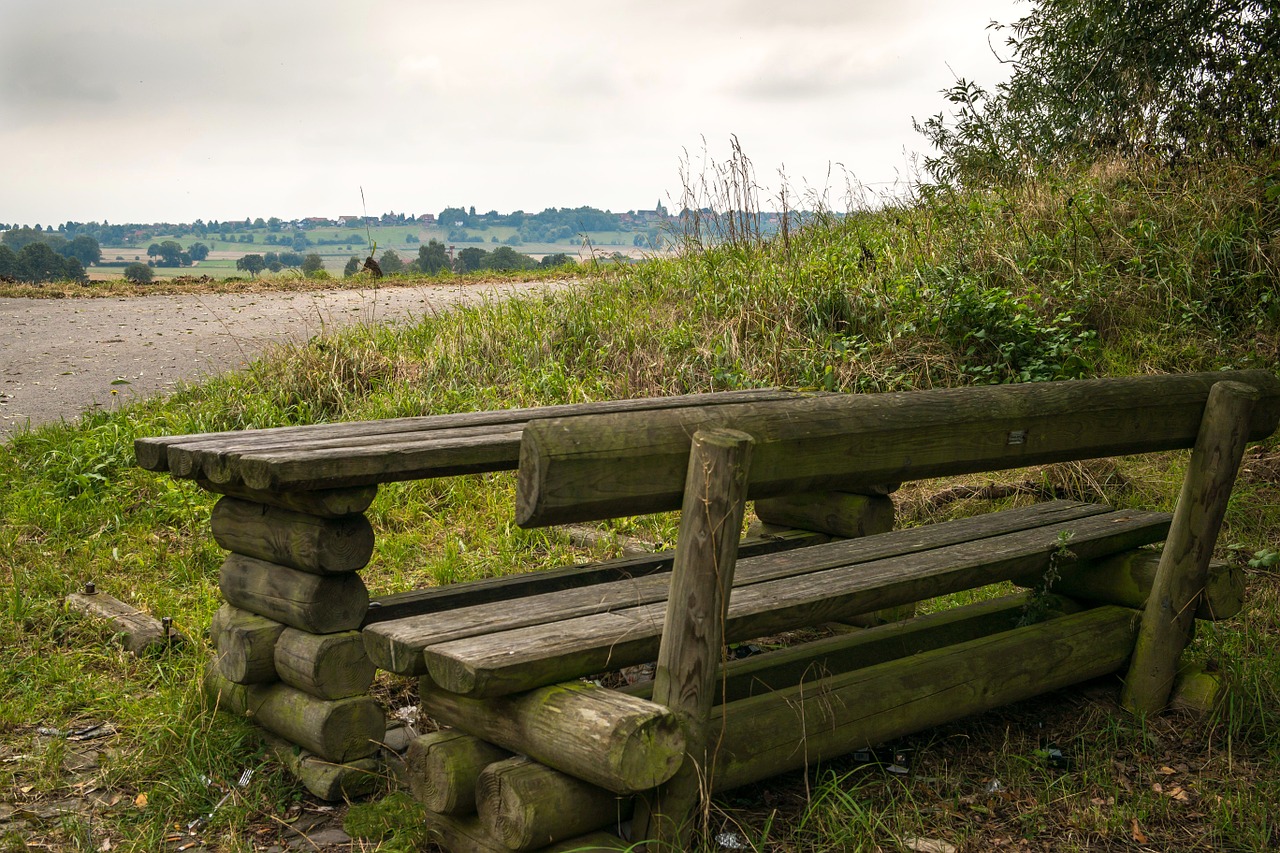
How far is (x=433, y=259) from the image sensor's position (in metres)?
16.4

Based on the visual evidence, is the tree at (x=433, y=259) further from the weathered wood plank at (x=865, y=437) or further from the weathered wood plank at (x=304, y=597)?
the weathered wood plank at (x=865, y=437)

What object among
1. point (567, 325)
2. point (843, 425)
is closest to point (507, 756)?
point (843, 425)

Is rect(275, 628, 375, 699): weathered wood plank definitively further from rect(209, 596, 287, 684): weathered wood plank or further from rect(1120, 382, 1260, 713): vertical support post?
rect(1120, 382, 1260, 713): vertical support post

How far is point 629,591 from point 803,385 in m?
4.29

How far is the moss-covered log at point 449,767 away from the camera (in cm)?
269

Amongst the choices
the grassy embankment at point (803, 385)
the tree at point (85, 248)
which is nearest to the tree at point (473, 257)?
the grassy embankment at point (803, 385)

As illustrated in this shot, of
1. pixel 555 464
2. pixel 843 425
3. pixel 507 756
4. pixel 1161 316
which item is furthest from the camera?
pixel 1161 316

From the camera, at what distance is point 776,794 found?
3.28m

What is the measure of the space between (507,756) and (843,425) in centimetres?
125

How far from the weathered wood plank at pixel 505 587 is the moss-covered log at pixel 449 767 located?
73cm

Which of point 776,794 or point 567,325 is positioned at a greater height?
point 567,325

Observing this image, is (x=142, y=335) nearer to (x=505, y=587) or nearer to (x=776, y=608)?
(x=505, y=587)

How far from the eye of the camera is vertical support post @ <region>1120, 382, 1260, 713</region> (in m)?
3.57

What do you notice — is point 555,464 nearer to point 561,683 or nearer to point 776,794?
point 561,683
